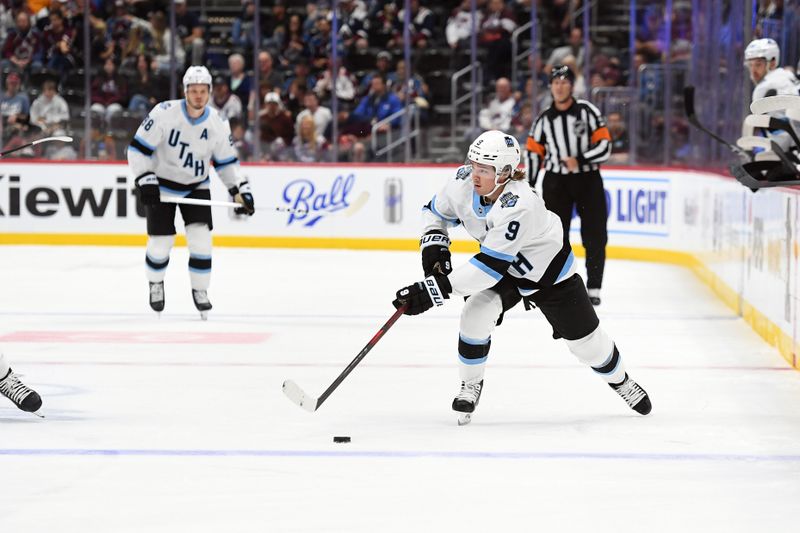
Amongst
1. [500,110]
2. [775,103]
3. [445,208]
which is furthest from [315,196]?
[775,103]

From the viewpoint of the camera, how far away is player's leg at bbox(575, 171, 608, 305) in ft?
25.5


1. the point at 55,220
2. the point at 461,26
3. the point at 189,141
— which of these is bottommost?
the point at 55,220

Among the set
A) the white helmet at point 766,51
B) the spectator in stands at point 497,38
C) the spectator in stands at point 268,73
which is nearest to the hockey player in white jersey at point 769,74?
the white helmet at point 766,51

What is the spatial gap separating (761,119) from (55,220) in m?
8.82

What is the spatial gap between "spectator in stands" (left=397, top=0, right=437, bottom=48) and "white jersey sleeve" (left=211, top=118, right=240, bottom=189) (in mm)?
5227

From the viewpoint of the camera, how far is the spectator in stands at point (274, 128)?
12.0 meters

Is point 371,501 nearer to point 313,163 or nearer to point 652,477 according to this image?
point 652,477

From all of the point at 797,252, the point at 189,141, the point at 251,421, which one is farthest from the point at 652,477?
the point at 189,141

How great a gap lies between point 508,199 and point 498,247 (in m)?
0.15

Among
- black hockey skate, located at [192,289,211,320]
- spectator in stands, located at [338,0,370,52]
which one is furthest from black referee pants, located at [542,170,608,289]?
spectator in stands, located at [338,0,370,52]

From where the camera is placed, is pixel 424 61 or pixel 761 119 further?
pixel 424 61

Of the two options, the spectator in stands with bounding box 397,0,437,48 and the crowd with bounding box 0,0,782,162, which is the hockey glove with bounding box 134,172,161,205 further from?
the spectator in stands with bounding box 397,0,437,48

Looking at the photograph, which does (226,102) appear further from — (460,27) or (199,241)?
(199,241)

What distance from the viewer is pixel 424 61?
1236 cm
